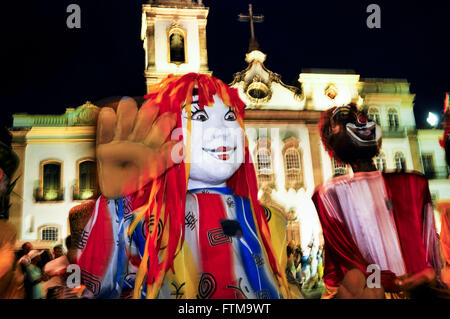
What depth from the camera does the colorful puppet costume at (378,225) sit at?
3.13 meters

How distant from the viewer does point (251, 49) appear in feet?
64.7

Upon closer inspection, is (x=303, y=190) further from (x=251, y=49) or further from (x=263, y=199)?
(x=251, y=49)

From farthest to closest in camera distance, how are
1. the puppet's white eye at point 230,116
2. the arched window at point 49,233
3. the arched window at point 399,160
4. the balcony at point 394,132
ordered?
the balcony at point 394,132, the arched window at point 399,160, the arched window at point 49,233, the puppet's white eye at point 230,116

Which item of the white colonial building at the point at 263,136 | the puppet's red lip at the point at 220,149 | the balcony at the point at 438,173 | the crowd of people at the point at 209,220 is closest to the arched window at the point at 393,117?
the white colonial building at the point at 263,136

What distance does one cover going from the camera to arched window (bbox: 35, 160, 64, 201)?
54.9 ft

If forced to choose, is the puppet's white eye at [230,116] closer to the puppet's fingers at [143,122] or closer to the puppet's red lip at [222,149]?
the puppet's red lip at [222,149]

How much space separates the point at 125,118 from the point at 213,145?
2.16ft

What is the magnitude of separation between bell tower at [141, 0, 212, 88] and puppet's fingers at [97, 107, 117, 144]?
617 inches

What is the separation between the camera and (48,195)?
16750 millimetres


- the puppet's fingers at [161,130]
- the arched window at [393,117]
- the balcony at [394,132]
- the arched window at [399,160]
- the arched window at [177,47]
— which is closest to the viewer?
the puppet's fingers at [161,130]

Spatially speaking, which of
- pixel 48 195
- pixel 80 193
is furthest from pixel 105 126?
pixel 48 195

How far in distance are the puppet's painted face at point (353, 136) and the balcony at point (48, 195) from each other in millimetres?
14909
